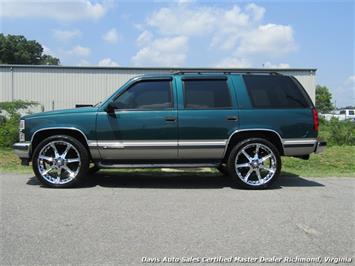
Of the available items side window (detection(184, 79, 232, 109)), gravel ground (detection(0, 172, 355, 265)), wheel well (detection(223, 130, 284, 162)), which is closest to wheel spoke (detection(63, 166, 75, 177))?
gravel ground (detection(0, 172, 355, 265))

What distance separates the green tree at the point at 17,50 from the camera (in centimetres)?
9188

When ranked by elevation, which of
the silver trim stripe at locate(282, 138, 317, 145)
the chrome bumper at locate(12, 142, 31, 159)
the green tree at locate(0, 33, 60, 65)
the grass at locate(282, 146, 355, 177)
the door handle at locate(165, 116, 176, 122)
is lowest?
the grass at locate(282, 146, 355, 177)

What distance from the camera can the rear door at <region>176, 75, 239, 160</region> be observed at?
7781mm

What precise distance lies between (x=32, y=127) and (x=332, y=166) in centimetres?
719

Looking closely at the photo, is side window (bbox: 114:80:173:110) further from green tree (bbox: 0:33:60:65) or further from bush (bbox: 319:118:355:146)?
green tree (bbox: 0:33:60:65)

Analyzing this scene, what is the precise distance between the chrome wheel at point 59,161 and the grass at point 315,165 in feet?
6.03

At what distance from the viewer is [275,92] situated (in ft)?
26.5

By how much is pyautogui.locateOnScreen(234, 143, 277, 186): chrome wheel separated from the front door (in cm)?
116

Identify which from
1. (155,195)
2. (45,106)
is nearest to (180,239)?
(155,195)

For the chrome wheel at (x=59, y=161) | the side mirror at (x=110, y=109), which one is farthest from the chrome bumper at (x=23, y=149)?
the side mirror at (x=110, y=109)

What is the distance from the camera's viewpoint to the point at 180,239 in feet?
16.2

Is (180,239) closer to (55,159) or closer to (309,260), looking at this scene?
(309,260)

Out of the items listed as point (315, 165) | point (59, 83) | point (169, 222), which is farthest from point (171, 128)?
point (59, 83)

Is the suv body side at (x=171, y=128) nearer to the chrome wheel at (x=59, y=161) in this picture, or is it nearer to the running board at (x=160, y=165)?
the running board at (x=160, y=165)
